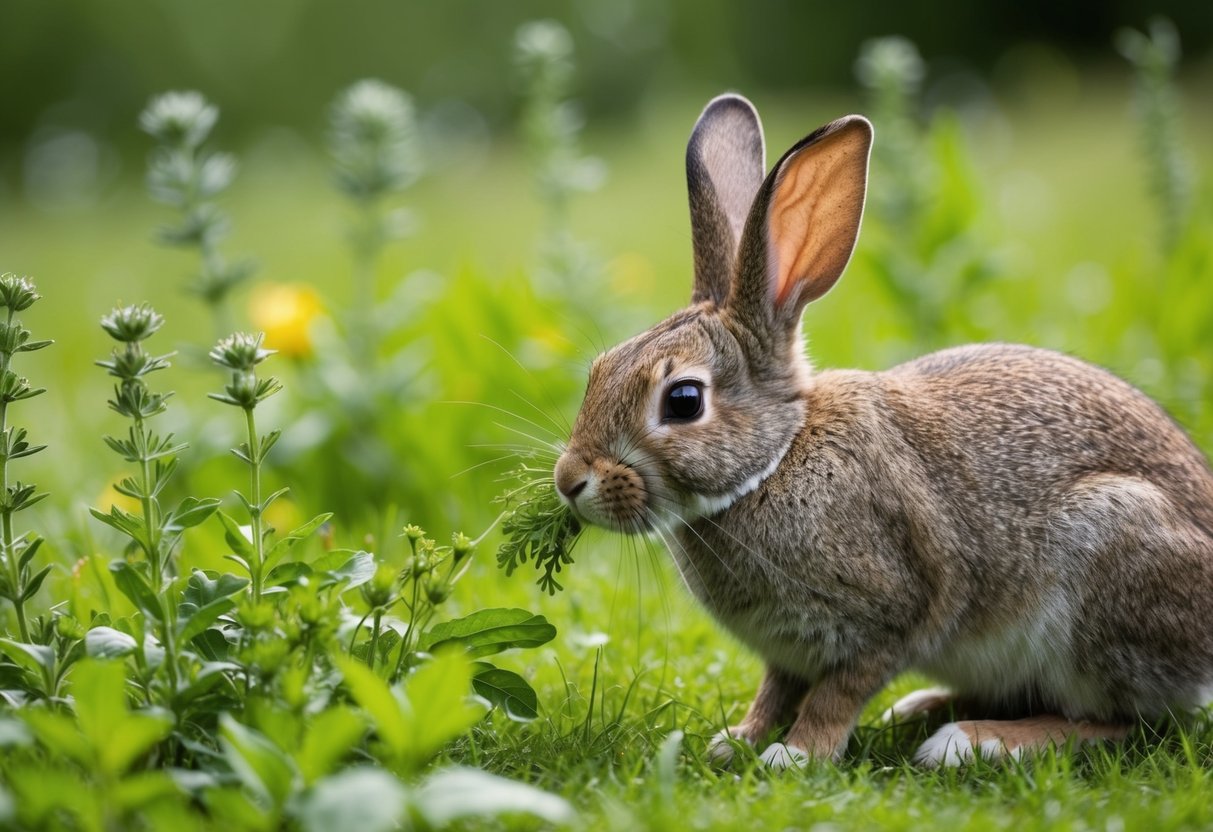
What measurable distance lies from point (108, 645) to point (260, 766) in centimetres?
61

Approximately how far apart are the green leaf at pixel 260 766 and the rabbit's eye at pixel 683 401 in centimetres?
155

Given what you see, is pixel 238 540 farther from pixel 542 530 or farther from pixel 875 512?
pixel 875 512

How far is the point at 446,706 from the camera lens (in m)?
2.61

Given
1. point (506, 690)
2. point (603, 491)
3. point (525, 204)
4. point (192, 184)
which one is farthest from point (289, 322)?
point (525, 204)

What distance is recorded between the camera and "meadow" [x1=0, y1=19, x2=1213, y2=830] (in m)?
2.74

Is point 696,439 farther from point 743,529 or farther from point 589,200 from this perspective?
point 589,200

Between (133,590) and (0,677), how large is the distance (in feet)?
1.37

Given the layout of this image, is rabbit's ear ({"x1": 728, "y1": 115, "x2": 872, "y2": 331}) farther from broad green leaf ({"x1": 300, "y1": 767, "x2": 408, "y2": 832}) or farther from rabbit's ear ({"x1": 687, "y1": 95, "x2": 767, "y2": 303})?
broad green leaf ({"x1": 300, "y1": 767, "x2": 408, "y2": 832})

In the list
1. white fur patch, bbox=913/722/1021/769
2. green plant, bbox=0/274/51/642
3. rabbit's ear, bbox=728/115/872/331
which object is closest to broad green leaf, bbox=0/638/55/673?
green plant, bbox=0/274/51/642

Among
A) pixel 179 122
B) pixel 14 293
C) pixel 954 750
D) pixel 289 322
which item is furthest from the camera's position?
pixel 289 322

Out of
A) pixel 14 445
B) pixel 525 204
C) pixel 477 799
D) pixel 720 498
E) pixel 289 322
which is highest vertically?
pixel 525 204

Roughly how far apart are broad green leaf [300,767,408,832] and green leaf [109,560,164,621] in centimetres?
73

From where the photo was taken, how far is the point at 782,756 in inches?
135

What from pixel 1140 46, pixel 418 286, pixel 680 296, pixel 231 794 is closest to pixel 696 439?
pixel 231 794
